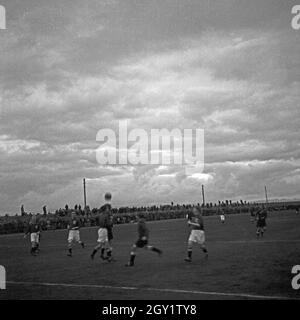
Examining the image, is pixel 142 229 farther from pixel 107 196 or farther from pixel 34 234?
pixel 34 234

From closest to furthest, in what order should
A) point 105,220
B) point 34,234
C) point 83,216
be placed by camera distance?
point 105,220
point 34,234
point 83,216

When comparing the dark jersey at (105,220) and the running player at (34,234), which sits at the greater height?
the dark jersey at (105,220)

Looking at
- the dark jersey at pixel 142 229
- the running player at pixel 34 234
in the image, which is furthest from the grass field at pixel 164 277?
the running player at pixel 34 234

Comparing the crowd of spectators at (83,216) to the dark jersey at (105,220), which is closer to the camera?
the dark jersey at (105,220)

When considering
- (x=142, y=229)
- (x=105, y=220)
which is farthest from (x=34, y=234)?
(x=142, y=229)

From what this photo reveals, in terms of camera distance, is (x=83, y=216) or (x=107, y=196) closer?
(x=107, y=196)

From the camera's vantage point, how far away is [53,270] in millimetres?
15266

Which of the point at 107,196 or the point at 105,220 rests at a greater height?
the point at 107,196

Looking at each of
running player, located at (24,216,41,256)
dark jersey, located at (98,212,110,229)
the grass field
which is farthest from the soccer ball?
running player, located at (24,216,41,256)

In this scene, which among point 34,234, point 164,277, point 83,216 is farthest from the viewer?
point 83,216

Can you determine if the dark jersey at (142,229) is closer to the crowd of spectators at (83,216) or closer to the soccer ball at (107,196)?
the soccer ball at (107,196)

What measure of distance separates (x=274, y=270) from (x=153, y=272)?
3.49m
